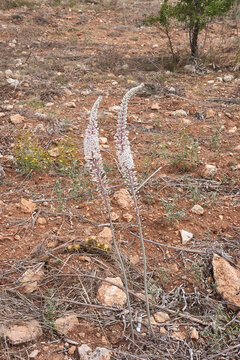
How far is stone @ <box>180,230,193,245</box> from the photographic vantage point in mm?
3318

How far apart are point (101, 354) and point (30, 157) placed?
8.77ft

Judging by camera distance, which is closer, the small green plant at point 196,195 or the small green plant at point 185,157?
the small green plant at point 196,195

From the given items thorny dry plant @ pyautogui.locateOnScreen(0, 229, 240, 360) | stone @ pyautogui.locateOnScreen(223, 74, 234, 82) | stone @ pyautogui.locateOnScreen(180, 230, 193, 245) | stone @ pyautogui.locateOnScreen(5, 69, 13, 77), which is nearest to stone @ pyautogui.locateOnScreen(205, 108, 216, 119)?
stone @ pyautogui.locateOnScreen(223, 74, 234, 82)

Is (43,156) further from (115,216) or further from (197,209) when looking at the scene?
(197,209)

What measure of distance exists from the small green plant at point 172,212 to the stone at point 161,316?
102cm

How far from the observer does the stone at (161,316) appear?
261 cm

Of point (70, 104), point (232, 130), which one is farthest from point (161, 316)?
point (70, 104)

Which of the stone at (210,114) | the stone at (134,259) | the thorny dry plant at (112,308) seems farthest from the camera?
the stone at (210,114)

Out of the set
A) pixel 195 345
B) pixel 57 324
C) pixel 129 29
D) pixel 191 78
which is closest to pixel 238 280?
pixel 195 345

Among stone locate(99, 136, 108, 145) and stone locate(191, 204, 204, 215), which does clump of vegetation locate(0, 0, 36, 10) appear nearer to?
stone locate(99, 136, 108, 145)

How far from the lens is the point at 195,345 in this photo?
2488mm

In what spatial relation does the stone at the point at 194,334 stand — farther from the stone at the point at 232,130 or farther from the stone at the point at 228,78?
the stone at the point at 228,78

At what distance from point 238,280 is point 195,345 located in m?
0.68

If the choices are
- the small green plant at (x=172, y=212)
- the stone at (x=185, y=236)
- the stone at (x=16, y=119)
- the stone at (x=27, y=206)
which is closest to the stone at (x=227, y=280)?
the stone at (x=185, y=236)
